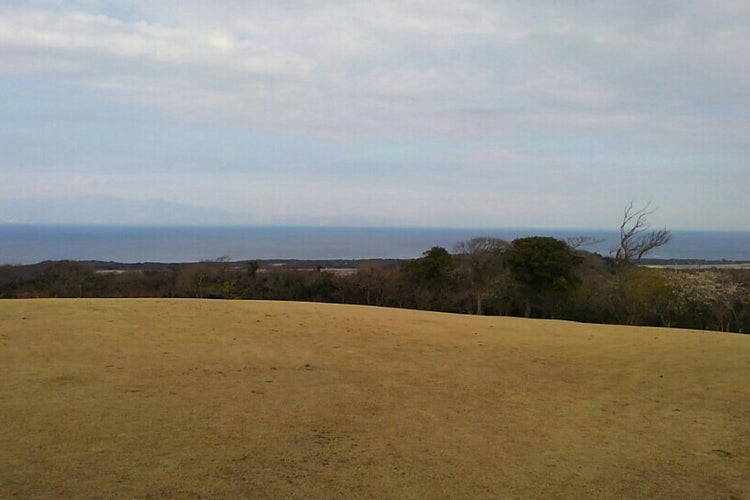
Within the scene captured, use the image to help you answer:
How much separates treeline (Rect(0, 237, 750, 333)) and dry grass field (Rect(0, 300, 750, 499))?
39.0 ft

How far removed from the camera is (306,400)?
6332mm

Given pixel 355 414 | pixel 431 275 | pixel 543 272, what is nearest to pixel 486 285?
pixel 431 275

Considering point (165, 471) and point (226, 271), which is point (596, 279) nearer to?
point (226, 271)

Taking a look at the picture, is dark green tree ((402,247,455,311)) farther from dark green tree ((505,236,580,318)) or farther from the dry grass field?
the dry grass field

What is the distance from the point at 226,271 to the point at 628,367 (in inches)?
1068

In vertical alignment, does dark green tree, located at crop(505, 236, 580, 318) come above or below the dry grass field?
above

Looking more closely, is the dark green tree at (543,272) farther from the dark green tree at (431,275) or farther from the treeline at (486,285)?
the dark green tree at (431,275)

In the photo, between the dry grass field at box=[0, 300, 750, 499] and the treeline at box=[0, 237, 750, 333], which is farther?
the treeline at box=[0, 237, 750, 333]

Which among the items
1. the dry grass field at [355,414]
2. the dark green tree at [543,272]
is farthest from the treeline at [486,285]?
the dry grass field at [355,414]

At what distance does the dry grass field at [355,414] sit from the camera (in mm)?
4102

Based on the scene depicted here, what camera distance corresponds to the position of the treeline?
73.5 ft

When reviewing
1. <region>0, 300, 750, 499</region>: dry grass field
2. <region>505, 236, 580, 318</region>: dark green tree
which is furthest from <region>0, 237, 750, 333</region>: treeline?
<region>0, 300, 750, 499</region>: dry grass field

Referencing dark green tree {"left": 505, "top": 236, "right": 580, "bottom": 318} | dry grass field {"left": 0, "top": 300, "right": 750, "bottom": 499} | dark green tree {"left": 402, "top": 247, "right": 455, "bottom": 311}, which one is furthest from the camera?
dark green tree {"left": 402, "top": 247, "right": 455, "bottom": 311}

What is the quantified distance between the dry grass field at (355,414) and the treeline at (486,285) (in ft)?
39.0
